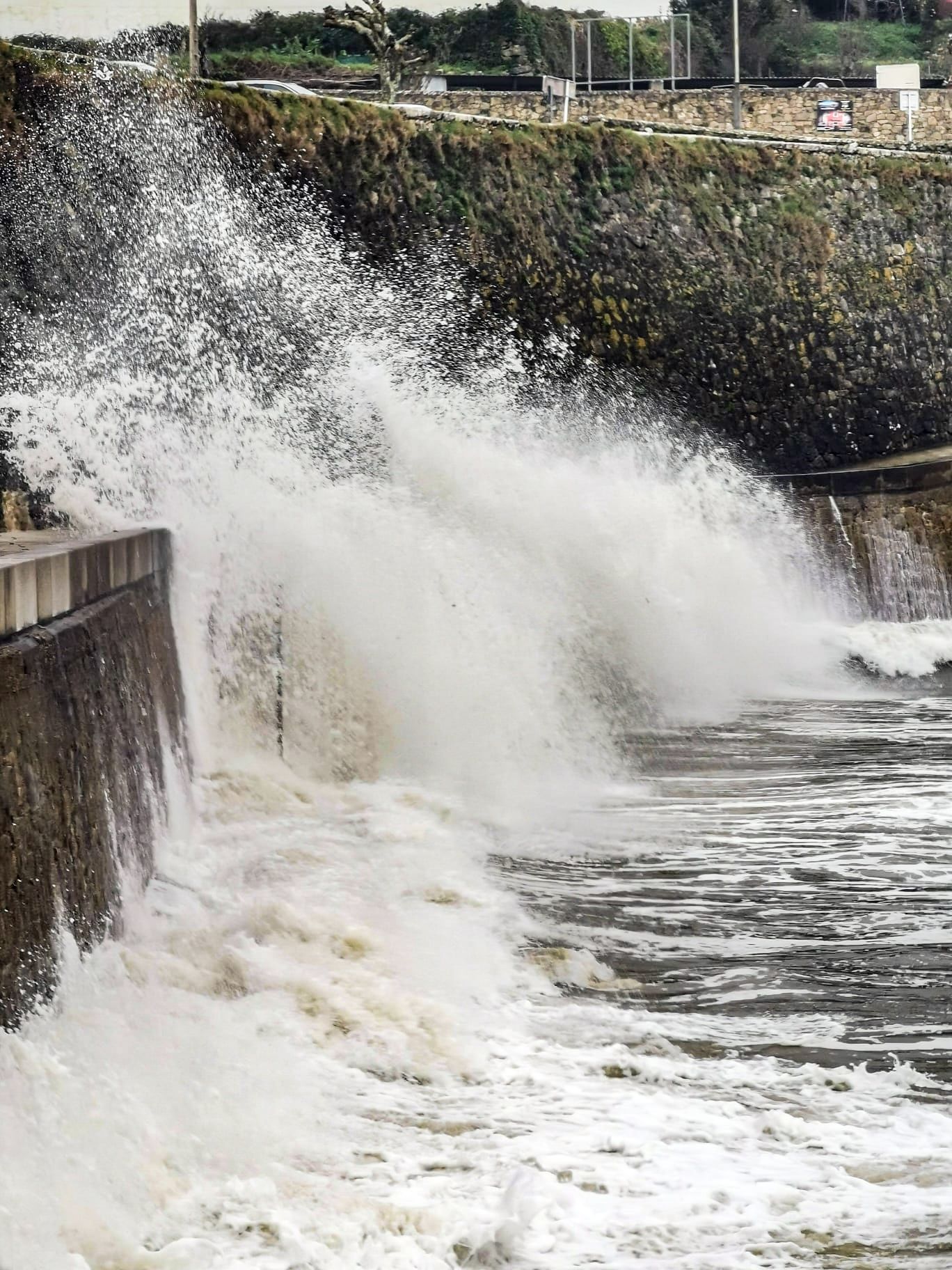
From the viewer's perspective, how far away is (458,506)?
498 inches

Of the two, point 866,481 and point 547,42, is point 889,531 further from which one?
point 547,42

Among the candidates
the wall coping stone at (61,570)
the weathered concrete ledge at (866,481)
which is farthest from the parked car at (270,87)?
the wall coping stone at (61,570)

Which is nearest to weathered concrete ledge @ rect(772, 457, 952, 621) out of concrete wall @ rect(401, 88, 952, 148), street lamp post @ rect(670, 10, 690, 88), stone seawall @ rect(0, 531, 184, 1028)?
stone seawall @ rect(0, 531, 184, 1028)

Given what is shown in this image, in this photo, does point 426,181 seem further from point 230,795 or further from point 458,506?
point 230,795

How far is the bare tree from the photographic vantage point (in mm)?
26141

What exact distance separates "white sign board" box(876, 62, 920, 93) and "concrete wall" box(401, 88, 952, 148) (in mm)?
1146

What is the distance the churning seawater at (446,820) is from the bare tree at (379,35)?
11.6 metres

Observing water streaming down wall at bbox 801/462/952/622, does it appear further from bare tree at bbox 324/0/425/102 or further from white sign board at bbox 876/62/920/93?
white sign board at bbox 876/62/920/93

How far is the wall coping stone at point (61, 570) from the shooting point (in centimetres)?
529

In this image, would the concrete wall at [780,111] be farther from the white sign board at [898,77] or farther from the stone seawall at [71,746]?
A: the stone seawall at [71,746]

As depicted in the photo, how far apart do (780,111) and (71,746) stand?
28.3 metres

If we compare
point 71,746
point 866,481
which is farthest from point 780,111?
point 71,746

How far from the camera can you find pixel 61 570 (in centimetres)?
597

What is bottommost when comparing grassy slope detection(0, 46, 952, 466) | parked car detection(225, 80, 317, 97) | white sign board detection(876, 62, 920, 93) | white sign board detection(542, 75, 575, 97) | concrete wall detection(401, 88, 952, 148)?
grassy slope detection(0, 46, 952, 466)
